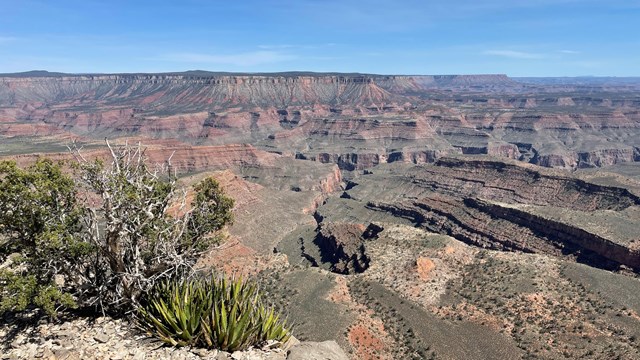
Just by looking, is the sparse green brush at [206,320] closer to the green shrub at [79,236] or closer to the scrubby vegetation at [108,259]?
the scrubby vegetation at [108,259]

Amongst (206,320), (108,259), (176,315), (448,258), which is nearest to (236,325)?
(206,320)

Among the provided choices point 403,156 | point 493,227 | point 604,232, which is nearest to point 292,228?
point 493,227

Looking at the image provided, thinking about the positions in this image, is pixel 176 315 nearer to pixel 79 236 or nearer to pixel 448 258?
pixel 79 236

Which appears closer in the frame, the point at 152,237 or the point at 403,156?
the point at 152,237

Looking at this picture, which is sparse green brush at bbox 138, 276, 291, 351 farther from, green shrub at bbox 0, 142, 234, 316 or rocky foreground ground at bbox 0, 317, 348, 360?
green shrub at bbox 0, 142, 234, 316

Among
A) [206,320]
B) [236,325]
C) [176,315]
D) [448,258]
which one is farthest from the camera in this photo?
[448,258]

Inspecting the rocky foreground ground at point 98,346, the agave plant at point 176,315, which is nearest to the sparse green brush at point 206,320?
the agave plant at point 176,315

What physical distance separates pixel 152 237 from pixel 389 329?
79.7 feet

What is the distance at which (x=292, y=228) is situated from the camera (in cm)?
8650

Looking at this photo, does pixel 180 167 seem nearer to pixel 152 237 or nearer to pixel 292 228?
pixel 292 228

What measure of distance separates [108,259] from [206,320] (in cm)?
426

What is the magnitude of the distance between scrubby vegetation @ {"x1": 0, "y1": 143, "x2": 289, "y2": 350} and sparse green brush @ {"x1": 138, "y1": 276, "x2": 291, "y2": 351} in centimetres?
3

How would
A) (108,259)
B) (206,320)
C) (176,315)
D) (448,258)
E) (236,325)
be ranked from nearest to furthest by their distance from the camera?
(176,315), (236,325), (206,320), (108,259), (448,258)

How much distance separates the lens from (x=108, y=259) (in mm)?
14352
